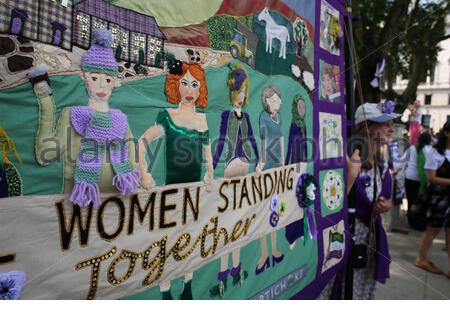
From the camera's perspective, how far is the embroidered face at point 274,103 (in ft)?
5.43

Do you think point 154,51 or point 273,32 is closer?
point 154,51

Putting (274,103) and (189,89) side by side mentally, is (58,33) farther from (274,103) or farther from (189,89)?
(274,103)

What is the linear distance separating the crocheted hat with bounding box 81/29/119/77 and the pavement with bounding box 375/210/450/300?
9.37 feet

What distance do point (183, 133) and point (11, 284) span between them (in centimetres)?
69

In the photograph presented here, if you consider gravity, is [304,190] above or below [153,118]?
below

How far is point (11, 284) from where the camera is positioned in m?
0.90

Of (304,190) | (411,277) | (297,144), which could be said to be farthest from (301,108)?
(411,277)

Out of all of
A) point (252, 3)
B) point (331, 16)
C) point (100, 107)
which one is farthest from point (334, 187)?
point (100, 107)

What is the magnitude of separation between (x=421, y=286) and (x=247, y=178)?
255cm

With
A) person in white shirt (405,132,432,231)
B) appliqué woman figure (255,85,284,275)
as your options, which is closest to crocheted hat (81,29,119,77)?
appliqué woman figure (255,85,284,275)

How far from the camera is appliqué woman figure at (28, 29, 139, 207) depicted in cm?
95

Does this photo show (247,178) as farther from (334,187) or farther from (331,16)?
(331,16)

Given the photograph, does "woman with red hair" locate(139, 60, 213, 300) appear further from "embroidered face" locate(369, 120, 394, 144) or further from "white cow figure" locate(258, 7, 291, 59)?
"embroidered face" locate(369, 120, 394, 144)
